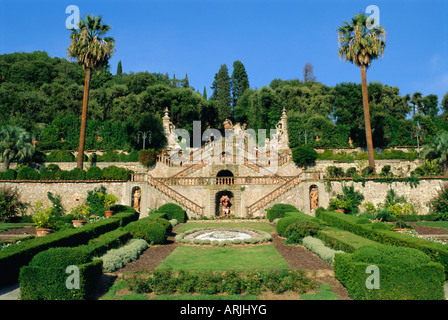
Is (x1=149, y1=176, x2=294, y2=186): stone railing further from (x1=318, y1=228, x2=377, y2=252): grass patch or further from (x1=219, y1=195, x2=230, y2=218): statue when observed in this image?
(x1=318, y1=228, x2=377, y2=252): grass patch

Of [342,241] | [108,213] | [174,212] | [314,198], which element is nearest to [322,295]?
[342,241]

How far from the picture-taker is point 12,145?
105 feet

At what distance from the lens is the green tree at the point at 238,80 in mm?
79688

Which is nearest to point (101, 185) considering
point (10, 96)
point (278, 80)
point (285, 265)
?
point (285, 265)

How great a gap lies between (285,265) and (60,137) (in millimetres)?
42615

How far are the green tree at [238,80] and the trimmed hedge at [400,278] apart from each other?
239 feet

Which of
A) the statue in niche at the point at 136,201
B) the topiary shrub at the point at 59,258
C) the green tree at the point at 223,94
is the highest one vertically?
the green tree at the point at 223,94

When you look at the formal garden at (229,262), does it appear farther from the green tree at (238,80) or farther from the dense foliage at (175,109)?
the green tree at (238,80)

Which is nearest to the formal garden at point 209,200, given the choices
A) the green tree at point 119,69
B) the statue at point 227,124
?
the statue at point 227,124

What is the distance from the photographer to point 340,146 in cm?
4212

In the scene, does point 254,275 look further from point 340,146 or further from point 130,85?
point 130,85

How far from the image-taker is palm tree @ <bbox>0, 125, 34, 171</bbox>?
31.7m

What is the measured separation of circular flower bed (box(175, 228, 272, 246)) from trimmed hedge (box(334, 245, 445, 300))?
27.3 feet

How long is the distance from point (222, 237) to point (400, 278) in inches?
428
